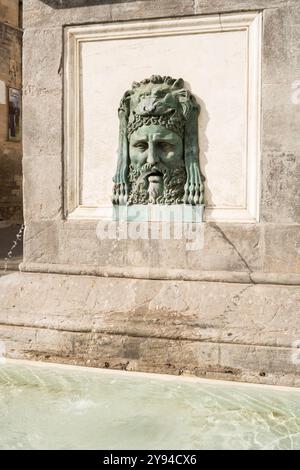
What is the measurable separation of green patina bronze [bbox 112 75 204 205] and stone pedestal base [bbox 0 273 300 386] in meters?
0.70

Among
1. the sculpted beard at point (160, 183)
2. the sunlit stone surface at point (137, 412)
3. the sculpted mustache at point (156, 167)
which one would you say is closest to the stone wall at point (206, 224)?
the sculpted beard at point (160, 183)

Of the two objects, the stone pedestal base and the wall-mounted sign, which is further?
the wall-mounted sign

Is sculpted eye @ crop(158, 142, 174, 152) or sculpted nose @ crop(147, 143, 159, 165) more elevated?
sculpted eye @ crop(158, 142, 174, 152)

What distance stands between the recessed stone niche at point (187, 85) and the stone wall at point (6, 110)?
1210 cm

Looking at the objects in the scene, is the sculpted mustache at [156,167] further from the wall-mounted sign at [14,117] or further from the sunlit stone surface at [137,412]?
the wall-mounted sign at [14,117]

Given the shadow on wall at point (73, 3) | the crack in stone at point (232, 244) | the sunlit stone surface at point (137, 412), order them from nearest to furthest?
1. the sunlit stone surface at point (137, 412)
2. the crack in stone at point (232, 244)
3. the shadow on wall at point (73, 3)

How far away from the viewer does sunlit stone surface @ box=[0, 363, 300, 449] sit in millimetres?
2668

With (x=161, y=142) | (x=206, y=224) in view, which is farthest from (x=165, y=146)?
(x=206, y=224)

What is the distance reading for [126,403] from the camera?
3.17m

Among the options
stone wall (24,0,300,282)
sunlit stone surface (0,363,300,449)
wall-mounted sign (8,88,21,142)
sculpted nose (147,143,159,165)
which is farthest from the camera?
wall-mounted sign (8,88,21,142)

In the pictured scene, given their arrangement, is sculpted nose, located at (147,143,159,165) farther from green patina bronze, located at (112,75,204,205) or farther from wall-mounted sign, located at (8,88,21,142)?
wall-mounted sign, located at (8,88,21,142)

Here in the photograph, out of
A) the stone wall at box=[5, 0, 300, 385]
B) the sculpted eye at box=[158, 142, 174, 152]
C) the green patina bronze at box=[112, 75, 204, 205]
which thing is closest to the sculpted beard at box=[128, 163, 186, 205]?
the green patina bronze at box=[112, 75, 204, 205]

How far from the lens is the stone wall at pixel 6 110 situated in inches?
642

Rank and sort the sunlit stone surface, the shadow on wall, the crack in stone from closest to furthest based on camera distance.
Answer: the sunlit stone surface < the crack in stone < the shadow on wall
